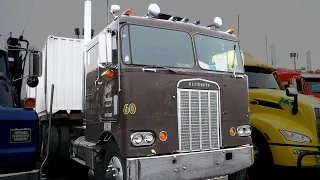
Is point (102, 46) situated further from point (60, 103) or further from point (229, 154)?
point (60, 103)

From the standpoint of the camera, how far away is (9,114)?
339 cm

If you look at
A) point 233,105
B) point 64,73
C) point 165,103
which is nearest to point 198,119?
point 165,103

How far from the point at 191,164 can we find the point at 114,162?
1.10 m

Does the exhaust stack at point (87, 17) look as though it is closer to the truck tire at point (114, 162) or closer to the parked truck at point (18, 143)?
the truck tire at point (114, 162)

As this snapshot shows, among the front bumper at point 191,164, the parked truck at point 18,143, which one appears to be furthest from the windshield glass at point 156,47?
the parked truck at point 18,143

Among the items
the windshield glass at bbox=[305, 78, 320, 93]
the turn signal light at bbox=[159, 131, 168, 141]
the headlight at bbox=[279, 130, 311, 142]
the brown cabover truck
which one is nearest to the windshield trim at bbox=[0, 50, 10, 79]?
the brown cabover truck

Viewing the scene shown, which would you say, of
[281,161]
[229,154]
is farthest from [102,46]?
[281,161]

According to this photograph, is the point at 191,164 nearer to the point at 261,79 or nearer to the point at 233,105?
the point at 233,105

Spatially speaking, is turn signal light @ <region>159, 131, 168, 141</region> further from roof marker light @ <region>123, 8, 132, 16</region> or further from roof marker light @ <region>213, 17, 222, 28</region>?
roof marker light @ <region>213, 17, 222, 28</region>

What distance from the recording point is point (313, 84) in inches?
362

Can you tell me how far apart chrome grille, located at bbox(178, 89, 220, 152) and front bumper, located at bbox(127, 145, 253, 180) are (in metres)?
0.16

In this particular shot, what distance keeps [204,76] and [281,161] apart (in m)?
2.62

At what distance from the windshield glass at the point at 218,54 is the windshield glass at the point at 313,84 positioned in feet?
14.6

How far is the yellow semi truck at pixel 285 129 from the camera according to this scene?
6.04 metres
